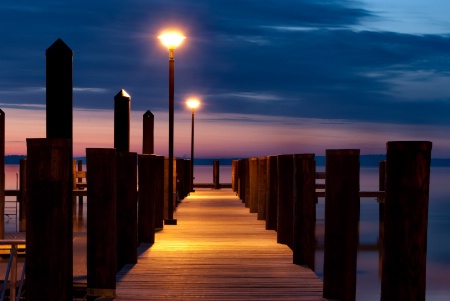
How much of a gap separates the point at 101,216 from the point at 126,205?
5.70 ft

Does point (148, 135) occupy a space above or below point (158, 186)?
above

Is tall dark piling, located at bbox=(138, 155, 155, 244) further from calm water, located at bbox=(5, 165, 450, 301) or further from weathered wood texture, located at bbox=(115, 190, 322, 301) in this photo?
calm water, located at bbox=(5, 165, 450, 301)

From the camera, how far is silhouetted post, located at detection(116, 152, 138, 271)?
8.52m

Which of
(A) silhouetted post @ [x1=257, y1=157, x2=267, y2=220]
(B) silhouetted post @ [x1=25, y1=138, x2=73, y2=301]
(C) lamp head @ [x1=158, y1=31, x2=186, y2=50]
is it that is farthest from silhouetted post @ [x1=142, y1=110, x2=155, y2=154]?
(B) silhouetted post @ [x1=25, y1=138, x2=73, y2=301]

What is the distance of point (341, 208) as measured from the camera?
6.50m

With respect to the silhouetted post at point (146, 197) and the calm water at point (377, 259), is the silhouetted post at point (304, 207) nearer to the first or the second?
the silhouetted post at point (146, 197)

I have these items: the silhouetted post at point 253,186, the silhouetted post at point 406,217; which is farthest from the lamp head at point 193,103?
the silhouetted post at point 406,217

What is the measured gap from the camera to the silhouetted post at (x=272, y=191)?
12383mm

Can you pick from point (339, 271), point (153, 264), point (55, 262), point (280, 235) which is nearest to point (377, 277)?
point (280, 235)

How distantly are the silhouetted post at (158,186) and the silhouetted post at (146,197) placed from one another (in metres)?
0.05

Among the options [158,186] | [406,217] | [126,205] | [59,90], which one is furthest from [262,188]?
[406,217]

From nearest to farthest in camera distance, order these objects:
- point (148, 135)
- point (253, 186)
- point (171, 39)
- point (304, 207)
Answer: point (304, 207) < point (171, 39) < point (253, 186) < point (148, 135)

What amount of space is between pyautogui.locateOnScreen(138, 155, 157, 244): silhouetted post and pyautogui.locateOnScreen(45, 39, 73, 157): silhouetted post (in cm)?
320

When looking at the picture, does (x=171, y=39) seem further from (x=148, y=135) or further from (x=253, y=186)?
(x=148, y=135)
